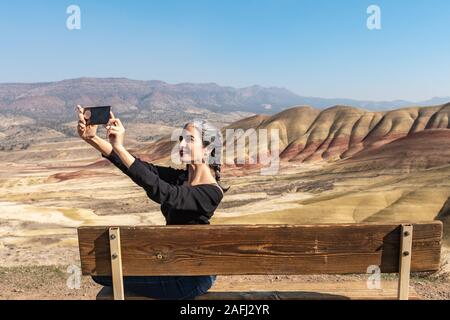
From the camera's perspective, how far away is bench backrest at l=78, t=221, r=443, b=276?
10.9 feet

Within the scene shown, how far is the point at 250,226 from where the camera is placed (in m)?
3.31

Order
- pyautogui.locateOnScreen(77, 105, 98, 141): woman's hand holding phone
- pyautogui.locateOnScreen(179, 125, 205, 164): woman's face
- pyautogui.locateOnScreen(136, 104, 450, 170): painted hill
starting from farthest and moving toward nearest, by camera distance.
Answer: pyautogui.locateOnScreen(136, 104, 450, 170): painted hill < pyautogui.locateOnScreen(179, 125, 205, 164): woman's face < pyautogui.locateOnScreen(77, 105, 98, 141): woman's hand holding phone

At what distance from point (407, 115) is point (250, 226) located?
96.0 m

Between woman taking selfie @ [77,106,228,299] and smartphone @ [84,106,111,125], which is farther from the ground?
smartphone @ [84,106,111,125]

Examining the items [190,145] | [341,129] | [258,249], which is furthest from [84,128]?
[341,129]

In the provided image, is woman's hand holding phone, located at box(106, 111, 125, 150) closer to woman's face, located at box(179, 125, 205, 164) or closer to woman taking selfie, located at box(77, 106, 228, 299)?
woman taking selfie, located at box(77, 106, 228, 299)

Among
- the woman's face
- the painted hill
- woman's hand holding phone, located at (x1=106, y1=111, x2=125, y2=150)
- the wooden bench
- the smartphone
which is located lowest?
the painted hill

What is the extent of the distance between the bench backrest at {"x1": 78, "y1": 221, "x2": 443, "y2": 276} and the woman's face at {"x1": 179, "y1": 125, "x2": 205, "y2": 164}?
681 millimetres

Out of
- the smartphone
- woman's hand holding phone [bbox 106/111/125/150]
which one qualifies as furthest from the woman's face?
the smartphone

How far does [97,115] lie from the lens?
354 centimetres

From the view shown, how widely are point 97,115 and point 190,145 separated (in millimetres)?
796
